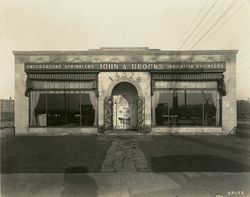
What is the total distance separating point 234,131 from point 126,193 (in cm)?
A: 1337

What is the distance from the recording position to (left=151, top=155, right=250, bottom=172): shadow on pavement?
8.66 meters

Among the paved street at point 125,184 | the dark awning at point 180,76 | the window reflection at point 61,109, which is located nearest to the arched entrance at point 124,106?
the window reflection at point 61,109

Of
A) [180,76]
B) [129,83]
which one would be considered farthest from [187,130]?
[129,83]

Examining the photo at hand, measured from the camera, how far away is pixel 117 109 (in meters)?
19.5

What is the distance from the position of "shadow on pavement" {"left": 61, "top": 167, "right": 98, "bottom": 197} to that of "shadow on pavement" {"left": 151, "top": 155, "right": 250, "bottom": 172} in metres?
2.27

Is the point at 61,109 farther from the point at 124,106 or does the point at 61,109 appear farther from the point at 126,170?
the point at 126,170

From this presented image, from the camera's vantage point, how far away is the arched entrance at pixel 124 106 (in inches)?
763

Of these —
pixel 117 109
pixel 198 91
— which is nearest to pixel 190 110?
pixel 198 91

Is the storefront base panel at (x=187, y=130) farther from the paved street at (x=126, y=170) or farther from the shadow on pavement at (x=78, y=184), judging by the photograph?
the shadow on pavement at (x=78, y=184)

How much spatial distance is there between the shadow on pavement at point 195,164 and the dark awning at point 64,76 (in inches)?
368

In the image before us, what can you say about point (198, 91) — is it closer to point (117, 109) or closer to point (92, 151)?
point (117, 109)

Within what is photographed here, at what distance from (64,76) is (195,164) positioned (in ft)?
38.1

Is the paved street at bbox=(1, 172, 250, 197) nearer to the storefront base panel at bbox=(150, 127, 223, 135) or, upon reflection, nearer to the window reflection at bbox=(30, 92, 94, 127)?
the storefront base panel at bbox=(150, 127, 223, 135)

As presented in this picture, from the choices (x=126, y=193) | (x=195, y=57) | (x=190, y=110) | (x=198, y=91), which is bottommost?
(x=126, y=193)
